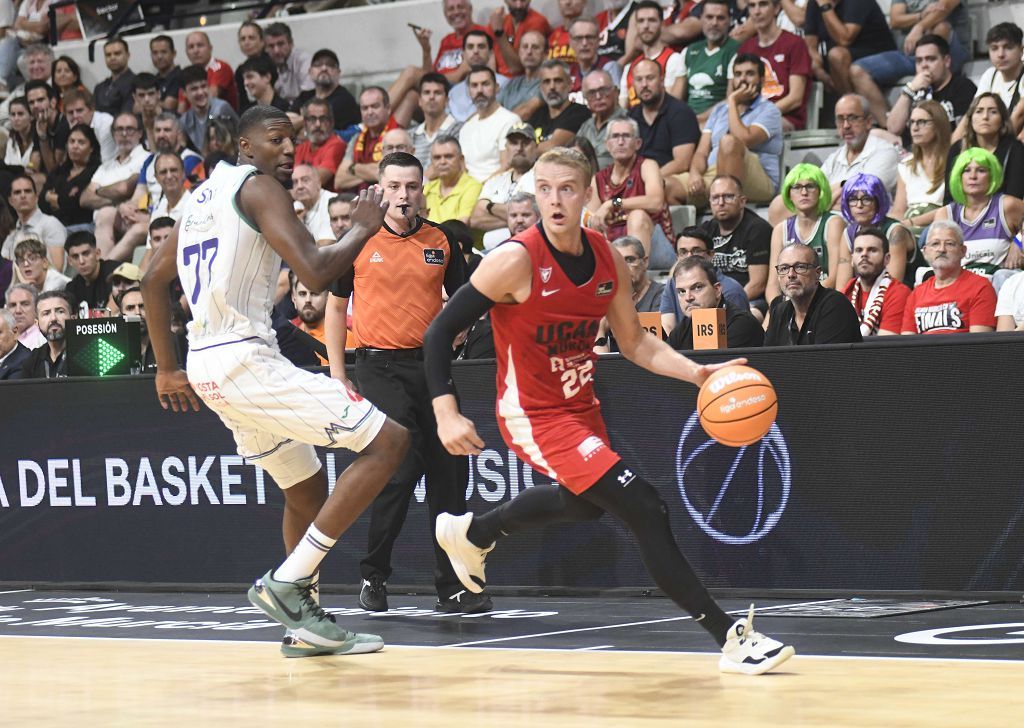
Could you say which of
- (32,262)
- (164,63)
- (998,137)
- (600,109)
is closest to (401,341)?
(998,137)

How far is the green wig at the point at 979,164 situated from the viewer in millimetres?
9617

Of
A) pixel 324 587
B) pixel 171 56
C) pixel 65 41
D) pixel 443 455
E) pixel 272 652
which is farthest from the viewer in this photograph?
pixel 65 41

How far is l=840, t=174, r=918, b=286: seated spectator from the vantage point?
9.48 metres

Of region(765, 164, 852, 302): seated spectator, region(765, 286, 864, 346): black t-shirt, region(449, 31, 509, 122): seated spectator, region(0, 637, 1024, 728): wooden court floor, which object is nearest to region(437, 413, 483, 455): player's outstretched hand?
region(0, 637, 1024, 728): wooden court floor

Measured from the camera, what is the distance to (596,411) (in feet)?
18.7

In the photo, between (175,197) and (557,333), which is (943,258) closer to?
(557,333)

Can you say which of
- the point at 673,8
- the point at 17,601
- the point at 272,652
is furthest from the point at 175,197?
the point at 272,652

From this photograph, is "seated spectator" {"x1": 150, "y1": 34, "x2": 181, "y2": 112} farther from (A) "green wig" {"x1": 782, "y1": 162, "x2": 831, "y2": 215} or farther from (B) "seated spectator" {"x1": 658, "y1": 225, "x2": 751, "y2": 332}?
(A) "green wig" {"x1": 782, "y1": 162, "x2": 831, "y2": 215}

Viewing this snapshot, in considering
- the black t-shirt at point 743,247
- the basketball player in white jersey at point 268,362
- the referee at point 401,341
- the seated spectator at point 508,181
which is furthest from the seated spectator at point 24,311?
the basketball player in white jersey at point 268,362

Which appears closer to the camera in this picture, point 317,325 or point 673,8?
point 317,325

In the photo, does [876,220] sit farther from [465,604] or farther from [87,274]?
[87,274]

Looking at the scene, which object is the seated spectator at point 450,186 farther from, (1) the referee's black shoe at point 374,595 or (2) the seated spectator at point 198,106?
(1) the referee's black shoe at point 374,595

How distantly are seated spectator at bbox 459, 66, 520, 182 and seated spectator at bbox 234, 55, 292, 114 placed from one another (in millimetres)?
3009

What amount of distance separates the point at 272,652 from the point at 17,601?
3254 millimetres
